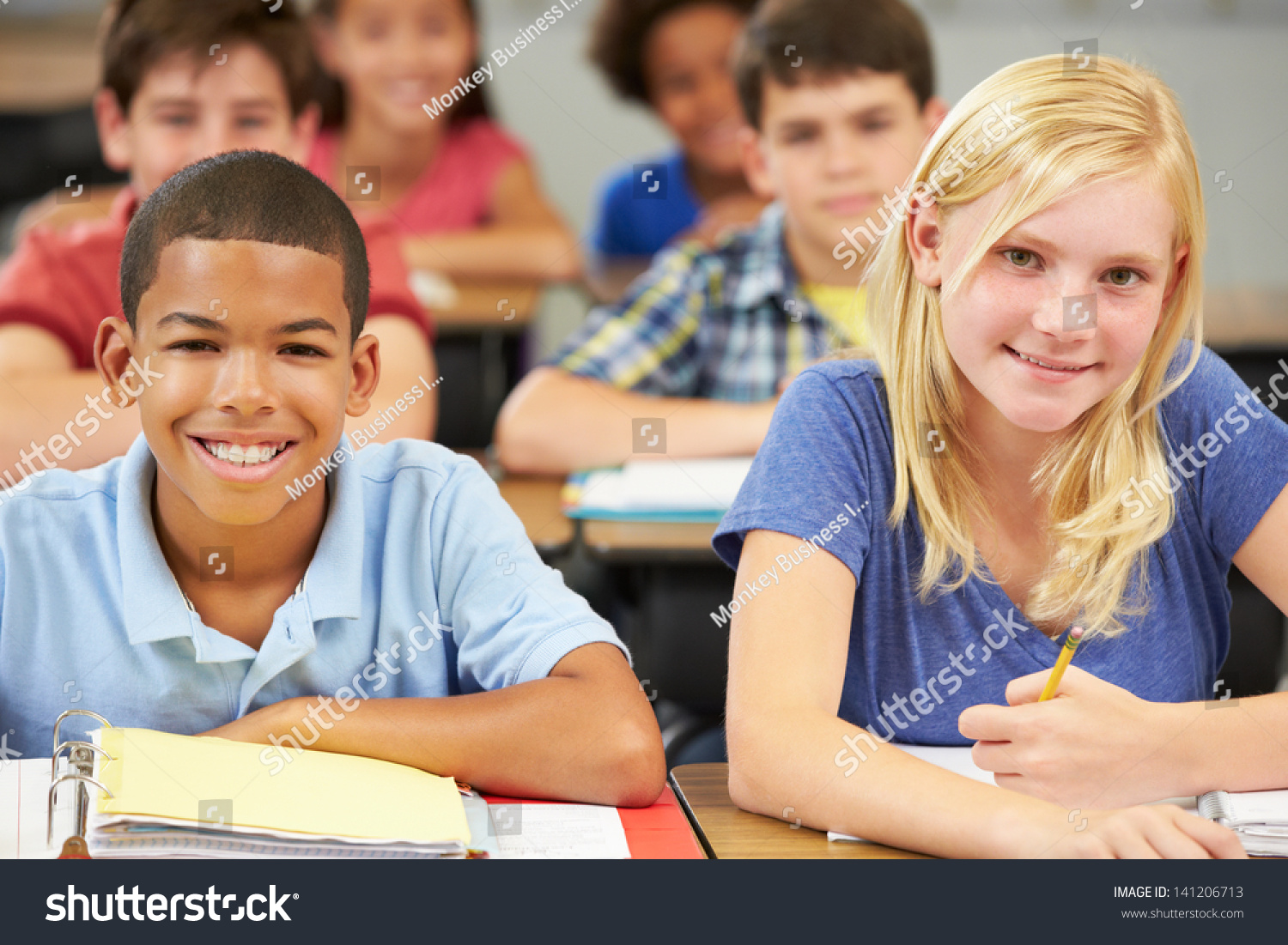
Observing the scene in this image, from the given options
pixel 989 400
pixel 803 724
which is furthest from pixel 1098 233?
pixel 803 724

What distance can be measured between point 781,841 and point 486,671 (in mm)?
355

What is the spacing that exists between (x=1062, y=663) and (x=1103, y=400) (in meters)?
0.36

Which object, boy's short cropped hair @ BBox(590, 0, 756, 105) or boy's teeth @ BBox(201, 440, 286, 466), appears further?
boy's short cropped hair @ BBox(590, 0, 756, 105)

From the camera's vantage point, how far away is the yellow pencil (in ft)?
3.08

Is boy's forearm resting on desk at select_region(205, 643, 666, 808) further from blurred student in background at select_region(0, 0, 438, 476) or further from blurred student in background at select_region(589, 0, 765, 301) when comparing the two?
blurred student in background at select_region(589, 0, 765, 301)

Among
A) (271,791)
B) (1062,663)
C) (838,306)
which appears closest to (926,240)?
(1062,663)

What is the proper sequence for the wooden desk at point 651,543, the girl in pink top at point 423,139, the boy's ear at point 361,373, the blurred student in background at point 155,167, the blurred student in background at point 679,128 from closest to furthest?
the boy's ear at point 361,373
the wooden desk at point 651,543
the blurred student in background at point 155,167
the blurred student in background at point 679,128
the girl in pink top at point 423,139

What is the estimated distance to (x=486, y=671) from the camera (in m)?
1.18

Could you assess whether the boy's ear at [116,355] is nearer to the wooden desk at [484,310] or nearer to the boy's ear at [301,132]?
the boy's ear at [301,132]

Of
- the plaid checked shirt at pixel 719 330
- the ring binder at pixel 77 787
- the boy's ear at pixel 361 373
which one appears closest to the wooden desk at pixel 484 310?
the plaid checked shirt at pixel 719 330

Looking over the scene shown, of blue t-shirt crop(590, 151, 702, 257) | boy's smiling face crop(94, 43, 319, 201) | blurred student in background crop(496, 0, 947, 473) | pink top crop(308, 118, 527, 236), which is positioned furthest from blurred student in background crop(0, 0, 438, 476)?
blue t-shirt crop(590, 151, 702, 257)

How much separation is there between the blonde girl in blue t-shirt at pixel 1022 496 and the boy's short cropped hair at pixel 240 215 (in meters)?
0.47

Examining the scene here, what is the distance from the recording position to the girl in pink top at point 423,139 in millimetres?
3594
